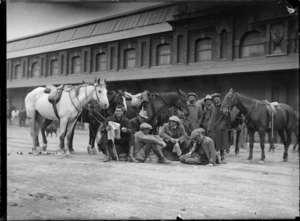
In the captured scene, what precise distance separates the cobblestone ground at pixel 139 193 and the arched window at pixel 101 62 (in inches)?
59.4

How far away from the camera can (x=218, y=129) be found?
8594 millimetres

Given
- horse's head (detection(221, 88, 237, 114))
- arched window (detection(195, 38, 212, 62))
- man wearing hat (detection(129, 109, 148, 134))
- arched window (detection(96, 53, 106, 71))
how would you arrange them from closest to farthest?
arched window (detection(195, 38, 212, 62)), arched window (detection(96, 53, 106, 71)), horse's head (detection(221, 88, 237, 114)), man wearing hat (detection(129, 109, 148, 134))

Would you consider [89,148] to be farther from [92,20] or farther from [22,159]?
[92,20]

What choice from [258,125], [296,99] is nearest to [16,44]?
[296,99]

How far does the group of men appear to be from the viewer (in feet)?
25.4

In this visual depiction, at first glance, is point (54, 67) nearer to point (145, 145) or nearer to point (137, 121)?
point (145, 145)

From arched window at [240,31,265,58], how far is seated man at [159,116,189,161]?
394 cm

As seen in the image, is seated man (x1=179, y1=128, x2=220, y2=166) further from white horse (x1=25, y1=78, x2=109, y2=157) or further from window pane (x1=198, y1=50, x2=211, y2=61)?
window pane (x1=198, y1=50, x2=211, y2=61)

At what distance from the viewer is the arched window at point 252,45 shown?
14.3ft

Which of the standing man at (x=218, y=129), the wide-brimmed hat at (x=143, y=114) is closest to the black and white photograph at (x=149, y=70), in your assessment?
the standing man at (x=218, y=129)

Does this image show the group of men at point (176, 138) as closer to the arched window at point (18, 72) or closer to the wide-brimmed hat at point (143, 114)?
the wide-brimmed hat at point (143, 114)

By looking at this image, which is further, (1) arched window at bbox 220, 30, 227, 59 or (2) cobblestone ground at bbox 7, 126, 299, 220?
(1) arched window at bbox 220, 30, 227, 59

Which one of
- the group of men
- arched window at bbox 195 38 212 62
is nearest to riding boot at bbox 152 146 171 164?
the group of men

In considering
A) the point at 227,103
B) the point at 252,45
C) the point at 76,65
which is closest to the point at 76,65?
the point at 76,65
